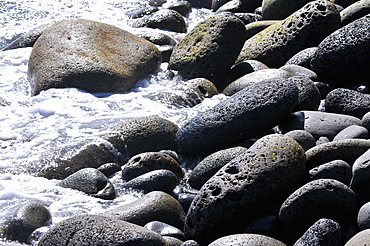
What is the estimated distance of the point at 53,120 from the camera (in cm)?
772

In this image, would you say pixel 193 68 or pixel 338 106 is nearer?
pixel 338 106

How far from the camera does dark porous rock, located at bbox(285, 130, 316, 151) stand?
570cm

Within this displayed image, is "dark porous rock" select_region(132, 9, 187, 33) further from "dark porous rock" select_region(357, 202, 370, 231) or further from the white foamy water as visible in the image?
"dark porous rock" select_region(357, 202, 370, 231)

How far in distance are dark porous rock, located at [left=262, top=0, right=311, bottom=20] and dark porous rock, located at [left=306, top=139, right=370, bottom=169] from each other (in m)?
6.38

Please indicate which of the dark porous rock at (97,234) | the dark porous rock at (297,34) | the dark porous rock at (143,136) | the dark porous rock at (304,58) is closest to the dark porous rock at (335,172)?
the dark porous rock at (97,234)

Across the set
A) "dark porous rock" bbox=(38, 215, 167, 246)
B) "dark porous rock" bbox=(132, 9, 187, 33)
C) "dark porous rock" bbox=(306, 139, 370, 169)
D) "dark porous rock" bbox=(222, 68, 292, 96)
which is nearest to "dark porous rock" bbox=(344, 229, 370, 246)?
"dark porous rock" bbox=(306, 139, 370, 169)

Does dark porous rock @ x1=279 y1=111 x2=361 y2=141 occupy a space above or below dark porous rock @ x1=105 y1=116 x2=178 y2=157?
above

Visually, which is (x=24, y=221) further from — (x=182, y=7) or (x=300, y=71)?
(x=182, y=7)

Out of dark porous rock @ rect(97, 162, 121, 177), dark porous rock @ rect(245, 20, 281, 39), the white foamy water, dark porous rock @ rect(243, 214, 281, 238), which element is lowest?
the white foamy water

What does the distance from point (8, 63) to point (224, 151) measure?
230 inches

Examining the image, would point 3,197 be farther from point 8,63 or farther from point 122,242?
point 8,63

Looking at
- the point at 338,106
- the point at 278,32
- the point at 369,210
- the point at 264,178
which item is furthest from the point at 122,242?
the point at 278,32

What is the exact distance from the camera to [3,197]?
563 centimetres

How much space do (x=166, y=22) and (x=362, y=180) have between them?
888 cm
